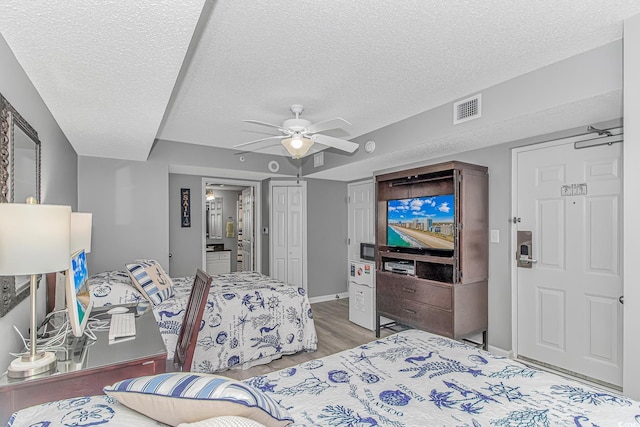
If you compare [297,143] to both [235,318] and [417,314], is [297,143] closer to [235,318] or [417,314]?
[235,318]

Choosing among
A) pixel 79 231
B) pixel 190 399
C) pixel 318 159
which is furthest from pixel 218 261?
pixel 190 399

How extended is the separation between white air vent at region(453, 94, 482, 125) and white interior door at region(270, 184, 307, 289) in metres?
3.09

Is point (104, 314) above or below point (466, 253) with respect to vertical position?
below

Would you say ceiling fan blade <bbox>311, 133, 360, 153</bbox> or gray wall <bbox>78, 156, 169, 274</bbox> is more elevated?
ceiling fan blade <bbox>311, 133, 360, 153</bbox>

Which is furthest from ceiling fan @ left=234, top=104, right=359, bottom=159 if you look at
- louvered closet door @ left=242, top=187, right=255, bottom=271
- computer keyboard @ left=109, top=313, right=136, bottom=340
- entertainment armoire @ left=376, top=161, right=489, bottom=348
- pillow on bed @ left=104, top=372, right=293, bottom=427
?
louvered closet door @ left=242, top=187, right=255, bottom=271

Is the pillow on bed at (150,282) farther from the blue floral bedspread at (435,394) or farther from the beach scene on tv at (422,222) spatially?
the beach scene on tv at (422,222)

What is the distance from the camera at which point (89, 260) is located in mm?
3861

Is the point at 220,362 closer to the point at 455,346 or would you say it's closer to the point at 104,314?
the point at 104,314

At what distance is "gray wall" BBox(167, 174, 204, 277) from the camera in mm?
5043

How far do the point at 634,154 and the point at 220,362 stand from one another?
3.42 metres

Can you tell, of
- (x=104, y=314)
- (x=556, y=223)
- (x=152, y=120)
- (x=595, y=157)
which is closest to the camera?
(x=104, y=314)

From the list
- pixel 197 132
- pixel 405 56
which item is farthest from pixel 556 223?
pixel 197 132

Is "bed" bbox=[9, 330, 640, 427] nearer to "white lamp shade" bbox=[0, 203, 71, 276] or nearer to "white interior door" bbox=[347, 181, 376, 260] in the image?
"white lamp shade" bbox=[0, 203, 71, 276]

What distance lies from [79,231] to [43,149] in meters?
0.70
